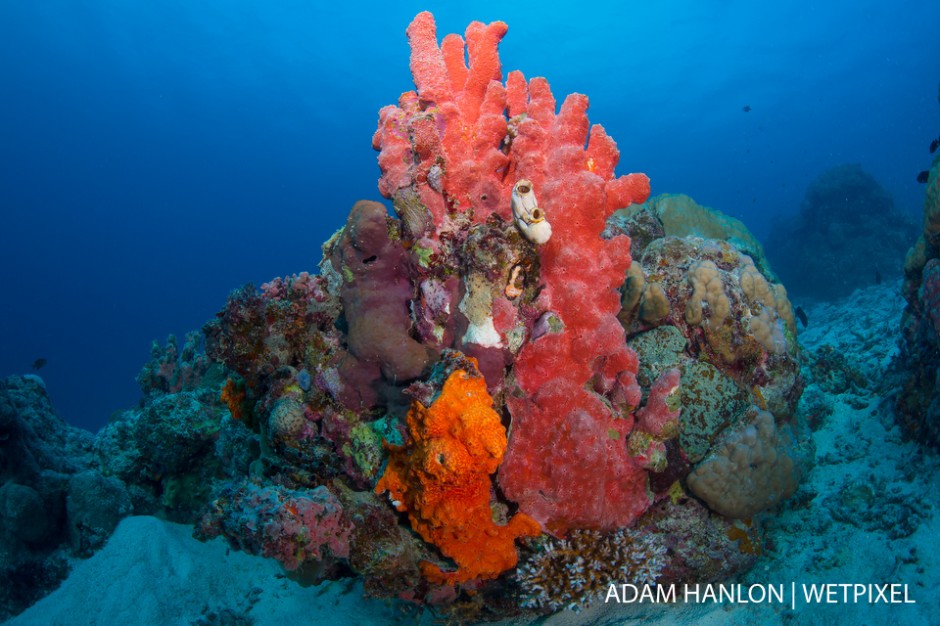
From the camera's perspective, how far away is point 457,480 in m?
2.88

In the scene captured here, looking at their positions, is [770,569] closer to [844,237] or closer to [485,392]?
[485,392]

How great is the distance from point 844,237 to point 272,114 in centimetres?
9069

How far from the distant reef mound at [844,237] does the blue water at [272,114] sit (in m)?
32.0

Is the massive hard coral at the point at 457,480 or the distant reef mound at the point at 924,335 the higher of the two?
the distant reef mound at the point at 924,335

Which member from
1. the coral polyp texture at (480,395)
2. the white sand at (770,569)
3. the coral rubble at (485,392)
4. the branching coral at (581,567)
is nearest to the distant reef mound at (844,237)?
the white sand at (770,569)

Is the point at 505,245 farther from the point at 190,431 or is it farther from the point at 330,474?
the point at 190,431

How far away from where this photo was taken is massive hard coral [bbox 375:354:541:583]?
2787mm

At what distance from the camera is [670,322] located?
14.7 feet

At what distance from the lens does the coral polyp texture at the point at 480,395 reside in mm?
3084

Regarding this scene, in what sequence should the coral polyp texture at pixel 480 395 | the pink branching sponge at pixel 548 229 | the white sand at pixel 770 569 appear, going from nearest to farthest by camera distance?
the coral polyp texture at pixel 480 395 < the pink branching sponge at pixel 548 229 < the white sand at pixel 770 569

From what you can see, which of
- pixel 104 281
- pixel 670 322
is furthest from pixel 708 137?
pixel 104 281

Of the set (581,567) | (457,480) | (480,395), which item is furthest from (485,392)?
(581,567)

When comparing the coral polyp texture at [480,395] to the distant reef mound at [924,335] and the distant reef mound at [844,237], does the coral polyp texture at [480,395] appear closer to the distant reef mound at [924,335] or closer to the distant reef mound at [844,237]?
the distant reef mound at [924,335]

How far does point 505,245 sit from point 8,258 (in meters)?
118
